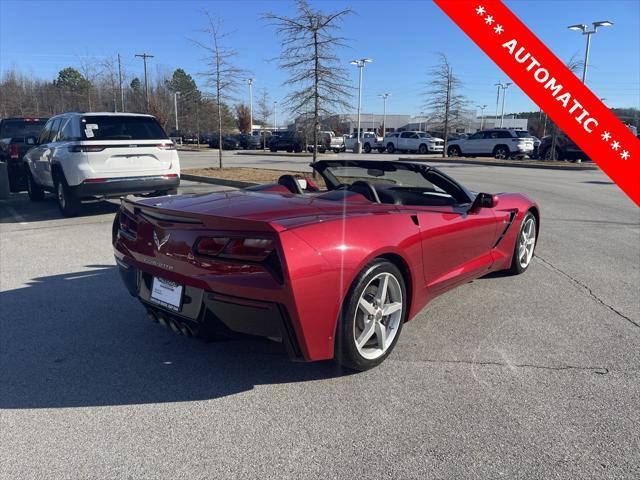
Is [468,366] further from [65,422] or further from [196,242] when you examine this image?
[65,422]

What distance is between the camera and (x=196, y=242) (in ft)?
9.41

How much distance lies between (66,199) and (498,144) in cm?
2676

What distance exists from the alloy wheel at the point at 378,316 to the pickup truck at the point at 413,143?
3284 cm

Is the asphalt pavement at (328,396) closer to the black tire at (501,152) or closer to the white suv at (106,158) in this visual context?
the white suv at (106,158)

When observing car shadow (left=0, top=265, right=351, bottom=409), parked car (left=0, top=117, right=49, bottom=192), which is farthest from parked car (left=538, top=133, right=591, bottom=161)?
car shadow (left=0, top=265, right=351, bottom=409)

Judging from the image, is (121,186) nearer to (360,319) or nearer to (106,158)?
(106,158)

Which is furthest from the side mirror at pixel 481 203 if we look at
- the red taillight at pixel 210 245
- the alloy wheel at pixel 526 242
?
the red taillight at pixel 210 245

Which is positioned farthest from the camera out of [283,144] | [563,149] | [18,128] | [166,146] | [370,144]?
[370,144]

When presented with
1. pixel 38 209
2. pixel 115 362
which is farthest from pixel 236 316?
pixel 38 209

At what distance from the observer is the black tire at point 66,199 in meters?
8.44

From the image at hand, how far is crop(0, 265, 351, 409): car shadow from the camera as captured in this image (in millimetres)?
2932

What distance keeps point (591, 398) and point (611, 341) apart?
102cm

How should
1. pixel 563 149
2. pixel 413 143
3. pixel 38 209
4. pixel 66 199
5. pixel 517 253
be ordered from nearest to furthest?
pixel 517 253
pixel 66 199
pixel 38 209
pixel 563 149
pixel 413 143

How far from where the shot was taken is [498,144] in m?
30.0
